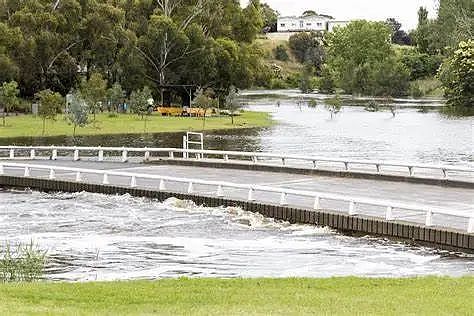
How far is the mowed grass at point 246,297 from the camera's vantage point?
36.7 ft

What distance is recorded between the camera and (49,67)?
88.3 metres

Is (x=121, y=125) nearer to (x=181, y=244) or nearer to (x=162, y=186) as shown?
(x=162, y=186)

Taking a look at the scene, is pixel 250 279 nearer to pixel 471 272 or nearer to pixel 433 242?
pixel 471 272

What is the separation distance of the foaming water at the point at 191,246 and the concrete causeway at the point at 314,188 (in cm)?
110

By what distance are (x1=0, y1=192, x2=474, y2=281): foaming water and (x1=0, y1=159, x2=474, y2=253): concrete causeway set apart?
1.10 meters

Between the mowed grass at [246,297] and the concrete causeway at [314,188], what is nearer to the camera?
the mowed grass at [246,297]

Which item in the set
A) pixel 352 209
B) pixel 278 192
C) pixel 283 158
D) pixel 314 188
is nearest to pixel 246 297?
pixel 352 209

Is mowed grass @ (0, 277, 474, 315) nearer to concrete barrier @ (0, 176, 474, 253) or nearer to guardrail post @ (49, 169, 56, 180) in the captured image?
concrete barrier @ (0, 176, 474, 253)

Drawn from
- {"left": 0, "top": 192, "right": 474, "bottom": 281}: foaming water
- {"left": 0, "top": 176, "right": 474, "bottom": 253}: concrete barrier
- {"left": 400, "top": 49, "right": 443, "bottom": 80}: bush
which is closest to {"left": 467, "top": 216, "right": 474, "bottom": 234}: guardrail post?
{"left": 0, "top": 176, "right": 474, "bottom": 253}: concrete barrier

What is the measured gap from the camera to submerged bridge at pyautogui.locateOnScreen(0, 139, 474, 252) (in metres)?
21.3

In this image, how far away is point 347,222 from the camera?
875 inches

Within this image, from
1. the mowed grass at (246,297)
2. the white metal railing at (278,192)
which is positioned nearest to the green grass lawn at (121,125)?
the white metal railing at (278,192)

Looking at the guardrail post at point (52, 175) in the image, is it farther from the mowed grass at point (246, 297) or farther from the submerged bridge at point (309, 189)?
the mowed grass at point (246, 297)

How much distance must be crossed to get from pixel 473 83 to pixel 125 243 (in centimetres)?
8705
